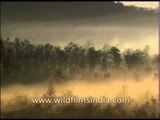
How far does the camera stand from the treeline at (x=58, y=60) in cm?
167

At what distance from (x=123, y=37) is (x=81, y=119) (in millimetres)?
487

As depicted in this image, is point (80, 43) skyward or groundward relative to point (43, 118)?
skyward

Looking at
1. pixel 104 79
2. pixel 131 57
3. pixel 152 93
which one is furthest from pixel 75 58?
pixel 152 93

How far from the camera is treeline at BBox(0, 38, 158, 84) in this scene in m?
1.67

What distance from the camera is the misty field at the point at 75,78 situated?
1.67m

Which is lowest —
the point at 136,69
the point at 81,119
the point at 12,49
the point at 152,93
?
the point at 81,119

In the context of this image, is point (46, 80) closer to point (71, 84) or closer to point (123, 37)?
point (71, 84)

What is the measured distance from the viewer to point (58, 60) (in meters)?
1.70

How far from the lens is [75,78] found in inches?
66.4

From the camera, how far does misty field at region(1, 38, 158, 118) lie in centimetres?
167

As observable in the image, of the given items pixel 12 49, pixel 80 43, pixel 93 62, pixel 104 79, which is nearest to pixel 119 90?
pixel 104 79

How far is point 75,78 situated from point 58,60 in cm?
13

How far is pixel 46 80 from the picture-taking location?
168 cm

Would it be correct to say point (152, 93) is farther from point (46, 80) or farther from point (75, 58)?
point (46, 80)
